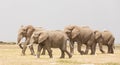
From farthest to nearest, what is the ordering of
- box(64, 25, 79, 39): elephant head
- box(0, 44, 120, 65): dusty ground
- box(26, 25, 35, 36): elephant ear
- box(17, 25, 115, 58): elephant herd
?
box(64, 25, 79, 39): elephant head → box(26, 25, 35, 36): elephant ear → box(17, 25, 115, 58): elephant herd → box(0, 44, 120, 65): dusty ground

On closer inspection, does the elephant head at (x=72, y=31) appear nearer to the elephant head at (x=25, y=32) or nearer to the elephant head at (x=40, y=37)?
the elephant head at (x=25, y=32)

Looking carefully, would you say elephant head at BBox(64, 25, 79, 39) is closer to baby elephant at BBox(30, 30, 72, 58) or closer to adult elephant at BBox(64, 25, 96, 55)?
adult elephant at BBox(64, 25, 96, 55)

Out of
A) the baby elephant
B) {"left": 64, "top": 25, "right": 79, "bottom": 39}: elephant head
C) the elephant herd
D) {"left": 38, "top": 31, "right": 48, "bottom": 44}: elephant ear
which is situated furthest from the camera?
{"left": 64, "top": 25, "right": 79, "bottom": 39}: elephant head

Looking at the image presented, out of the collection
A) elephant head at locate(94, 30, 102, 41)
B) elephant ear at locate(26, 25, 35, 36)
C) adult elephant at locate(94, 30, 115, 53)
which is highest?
elephant ear at locate(26, 25, 35, 36)

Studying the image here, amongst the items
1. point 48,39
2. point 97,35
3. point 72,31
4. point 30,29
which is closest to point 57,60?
point 48,39

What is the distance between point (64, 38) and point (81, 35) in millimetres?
10590

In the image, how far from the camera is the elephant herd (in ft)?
98.3

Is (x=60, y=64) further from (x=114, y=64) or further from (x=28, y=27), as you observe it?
(x=28, y=27)

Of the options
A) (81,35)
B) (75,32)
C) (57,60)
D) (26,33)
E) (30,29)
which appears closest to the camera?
(57,60)

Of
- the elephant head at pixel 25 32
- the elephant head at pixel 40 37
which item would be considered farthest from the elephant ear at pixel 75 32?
the elephant head at pixel 40 37

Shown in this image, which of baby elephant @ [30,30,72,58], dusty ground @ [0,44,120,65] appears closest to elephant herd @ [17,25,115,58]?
baby elephant @ [30,30,72,58]

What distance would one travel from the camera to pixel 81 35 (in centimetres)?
4122

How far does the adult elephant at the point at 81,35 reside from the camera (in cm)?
3978

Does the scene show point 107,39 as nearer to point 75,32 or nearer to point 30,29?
point 75,32
